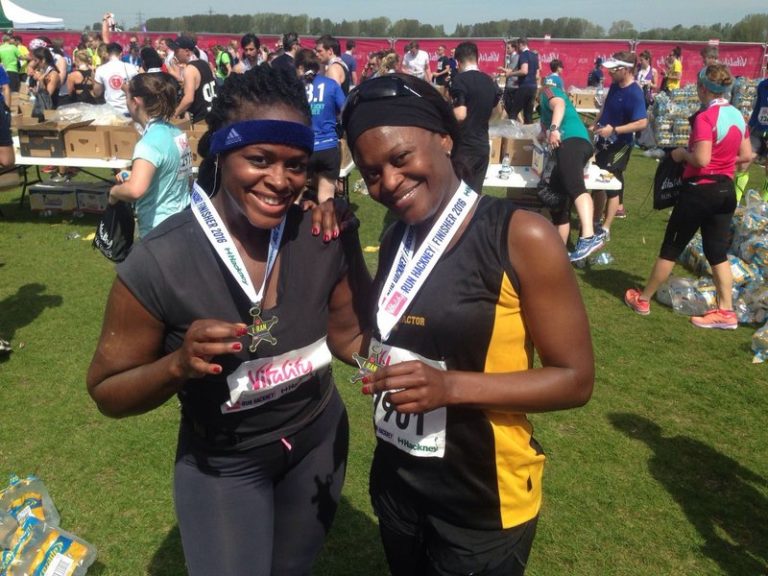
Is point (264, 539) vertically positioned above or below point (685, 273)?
above

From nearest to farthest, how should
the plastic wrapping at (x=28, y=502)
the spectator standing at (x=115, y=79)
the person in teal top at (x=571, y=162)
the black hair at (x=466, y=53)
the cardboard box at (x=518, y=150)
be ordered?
the plastic wrapping at (x=28, y=502)
the person in teal top at (x=571, y=162)
the black hair at (x=466, y=53)
the cardboard box at (x=518, y=150)
the spectator standing at (x=115, y=79)

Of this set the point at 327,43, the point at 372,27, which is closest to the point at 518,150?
the point at 327,43

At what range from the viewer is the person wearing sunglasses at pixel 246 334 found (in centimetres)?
170

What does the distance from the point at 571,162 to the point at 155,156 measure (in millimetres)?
4364

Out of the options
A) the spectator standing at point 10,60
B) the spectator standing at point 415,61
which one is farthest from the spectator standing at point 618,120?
the spectator standing at point 10,60

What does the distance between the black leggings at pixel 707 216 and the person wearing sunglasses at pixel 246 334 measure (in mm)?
4342

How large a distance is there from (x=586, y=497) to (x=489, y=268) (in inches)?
98.5

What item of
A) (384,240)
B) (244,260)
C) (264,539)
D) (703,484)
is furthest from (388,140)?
(703,484)

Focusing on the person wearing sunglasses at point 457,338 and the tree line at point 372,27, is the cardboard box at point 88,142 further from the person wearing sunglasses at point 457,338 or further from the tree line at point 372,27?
the tree line at point 372,27

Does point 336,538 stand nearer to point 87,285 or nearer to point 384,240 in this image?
point 384,240

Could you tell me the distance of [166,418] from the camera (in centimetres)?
420

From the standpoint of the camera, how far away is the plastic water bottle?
7773 millimetres

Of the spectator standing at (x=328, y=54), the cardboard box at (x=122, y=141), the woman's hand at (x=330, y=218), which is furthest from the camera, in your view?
the spectator standing at (x=328, y=54)

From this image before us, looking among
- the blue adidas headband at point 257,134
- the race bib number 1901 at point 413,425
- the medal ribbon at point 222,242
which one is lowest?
the race bib number 1901 at point 413,425
